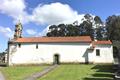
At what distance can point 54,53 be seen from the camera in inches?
2141

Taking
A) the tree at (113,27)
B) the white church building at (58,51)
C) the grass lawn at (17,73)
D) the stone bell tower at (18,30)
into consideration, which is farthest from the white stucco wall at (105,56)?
the tree at (113,27)

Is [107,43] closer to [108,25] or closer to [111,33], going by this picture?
[111,33]

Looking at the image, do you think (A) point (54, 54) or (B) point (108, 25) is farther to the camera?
(B) point (108, 25)

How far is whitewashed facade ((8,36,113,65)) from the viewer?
53.5 meters

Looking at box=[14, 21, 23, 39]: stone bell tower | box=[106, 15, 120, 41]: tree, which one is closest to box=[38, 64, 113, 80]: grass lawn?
box=[14, 21, 23, 39]: stone bell tower

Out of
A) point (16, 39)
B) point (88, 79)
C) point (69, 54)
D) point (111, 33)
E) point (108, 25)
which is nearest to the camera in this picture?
point (88, 79)

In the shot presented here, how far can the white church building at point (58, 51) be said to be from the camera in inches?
2106

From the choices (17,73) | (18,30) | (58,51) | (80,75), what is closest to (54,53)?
(58,51)

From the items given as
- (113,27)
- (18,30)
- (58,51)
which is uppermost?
(113,27)

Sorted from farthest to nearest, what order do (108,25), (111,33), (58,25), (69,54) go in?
(58,25) → (108,25) → (111,33) → (69,54)

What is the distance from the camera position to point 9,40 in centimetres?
5628

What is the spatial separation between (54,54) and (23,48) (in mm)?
6846

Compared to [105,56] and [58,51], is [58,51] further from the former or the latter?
[105,56]

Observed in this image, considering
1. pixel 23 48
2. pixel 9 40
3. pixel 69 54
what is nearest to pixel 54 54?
pixel 69 54
